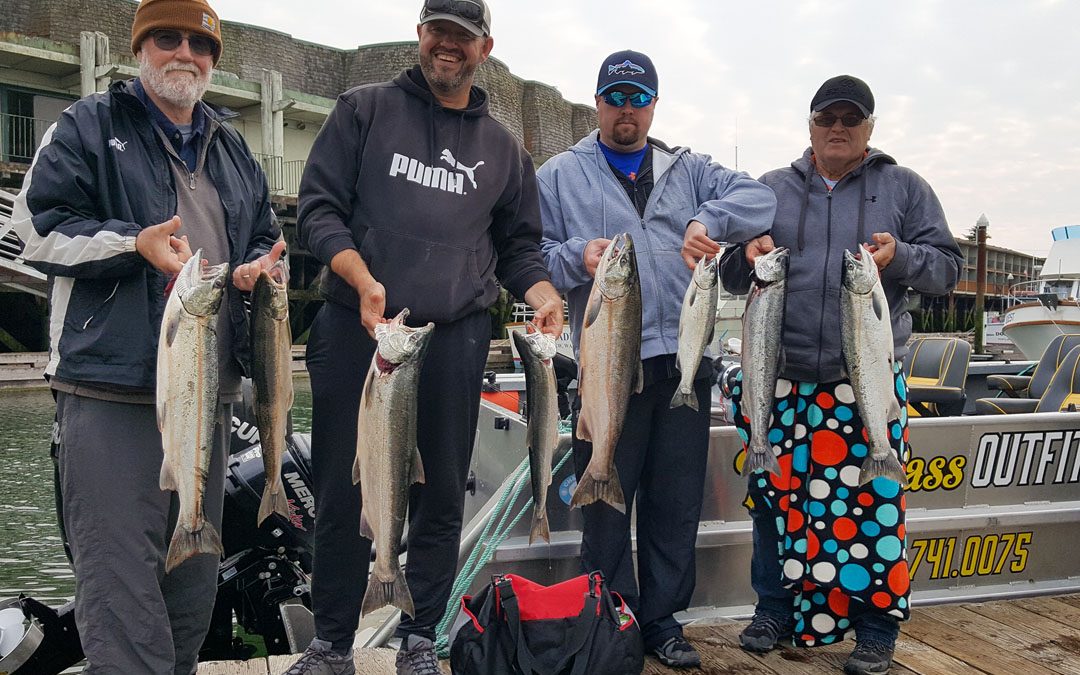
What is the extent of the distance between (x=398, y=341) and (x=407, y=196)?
659mm

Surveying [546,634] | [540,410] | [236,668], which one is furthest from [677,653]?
[236,668]

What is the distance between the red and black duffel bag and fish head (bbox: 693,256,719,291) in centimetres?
122

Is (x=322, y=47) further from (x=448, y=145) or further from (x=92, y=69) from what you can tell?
(x=448, y=145)

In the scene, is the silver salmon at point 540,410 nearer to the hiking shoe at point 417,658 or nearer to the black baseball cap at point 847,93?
the hiking shoe at point 417,658

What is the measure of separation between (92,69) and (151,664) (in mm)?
24491

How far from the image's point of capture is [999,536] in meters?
4.69

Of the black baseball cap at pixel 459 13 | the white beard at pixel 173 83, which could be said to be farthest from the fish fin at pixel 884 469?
the white beard at pixel 173 83

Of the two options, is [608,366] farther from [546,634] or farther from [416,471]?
[546,634]

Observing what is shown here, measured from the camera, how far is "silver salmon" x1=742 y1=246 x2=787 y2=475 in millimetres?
3357

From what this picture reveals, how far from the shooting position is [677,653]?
11.7ft

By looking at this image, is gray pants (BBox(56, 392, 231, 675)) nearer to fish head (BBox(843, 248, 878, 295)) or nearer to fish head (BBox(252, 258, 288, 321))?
fish head (BBox(252, 258, 288, 321))

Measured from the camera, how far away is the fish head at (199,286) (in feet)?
8.20

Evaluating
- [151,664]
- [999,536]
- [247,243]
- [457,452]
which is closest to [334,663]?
[151,664]

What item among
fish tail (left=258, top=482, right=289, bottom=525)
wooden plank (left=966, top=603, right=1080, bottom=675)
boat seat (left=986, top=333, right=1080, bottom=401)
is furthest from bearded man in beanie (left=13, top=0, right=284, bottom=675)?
boat seat (left=986, top=333, right=1080, bottom=401)
